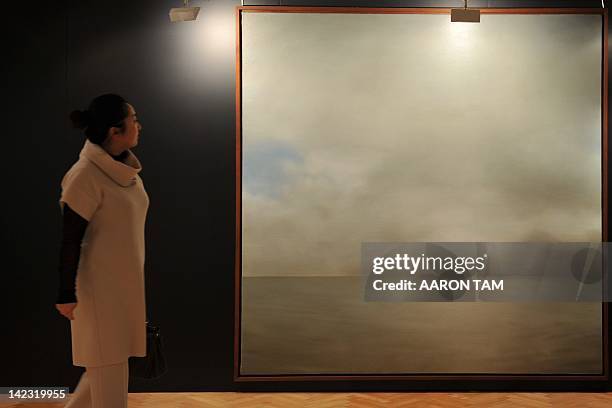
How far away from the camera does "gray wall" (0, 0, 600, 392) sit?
4281mm

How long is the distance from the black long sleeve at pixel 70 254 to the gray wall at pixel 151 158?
1.76 m

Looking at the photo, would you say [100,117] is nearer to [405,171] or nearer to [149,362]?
[149,362]

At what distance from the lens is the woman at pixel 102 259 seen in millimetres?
2539

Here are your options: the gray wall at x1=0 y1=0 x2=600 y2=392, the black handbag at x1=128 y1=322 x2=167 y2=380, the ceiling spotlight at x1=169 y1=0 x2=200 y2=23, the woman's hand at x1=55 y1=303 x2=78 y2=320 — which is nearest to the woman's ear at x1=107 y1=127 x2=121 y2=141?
the woman's hand at x1=55 y1=303 x2=78 y2=320

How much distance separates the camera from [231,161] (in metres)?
4.29

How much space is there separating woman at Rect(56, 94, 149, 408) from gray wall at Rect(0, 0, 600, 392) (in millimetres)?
1605

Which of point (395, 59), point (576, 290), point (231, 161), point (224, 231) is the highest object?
point (395, 59)

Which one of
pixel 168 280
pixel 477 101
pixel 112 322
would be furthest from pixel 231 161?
pixel 112 322

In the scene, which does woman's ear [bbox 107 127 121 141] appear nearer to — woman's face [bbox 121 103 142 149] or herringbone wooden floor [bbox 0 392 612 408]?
woman's face [bbox 121 103 142 149]

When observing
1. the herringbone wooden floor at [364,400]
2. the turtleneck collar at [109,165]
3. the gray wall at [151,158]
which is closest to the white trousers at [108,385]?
the turtleneck collar at [109,165]

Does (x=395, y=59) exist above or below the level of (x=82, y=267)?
above

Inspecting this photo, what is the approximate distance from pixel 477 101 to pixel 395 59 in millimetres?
577

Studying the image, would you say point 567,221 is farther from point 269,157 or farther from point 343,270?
point 269,157

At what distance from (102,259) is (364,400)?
216 centimetres
